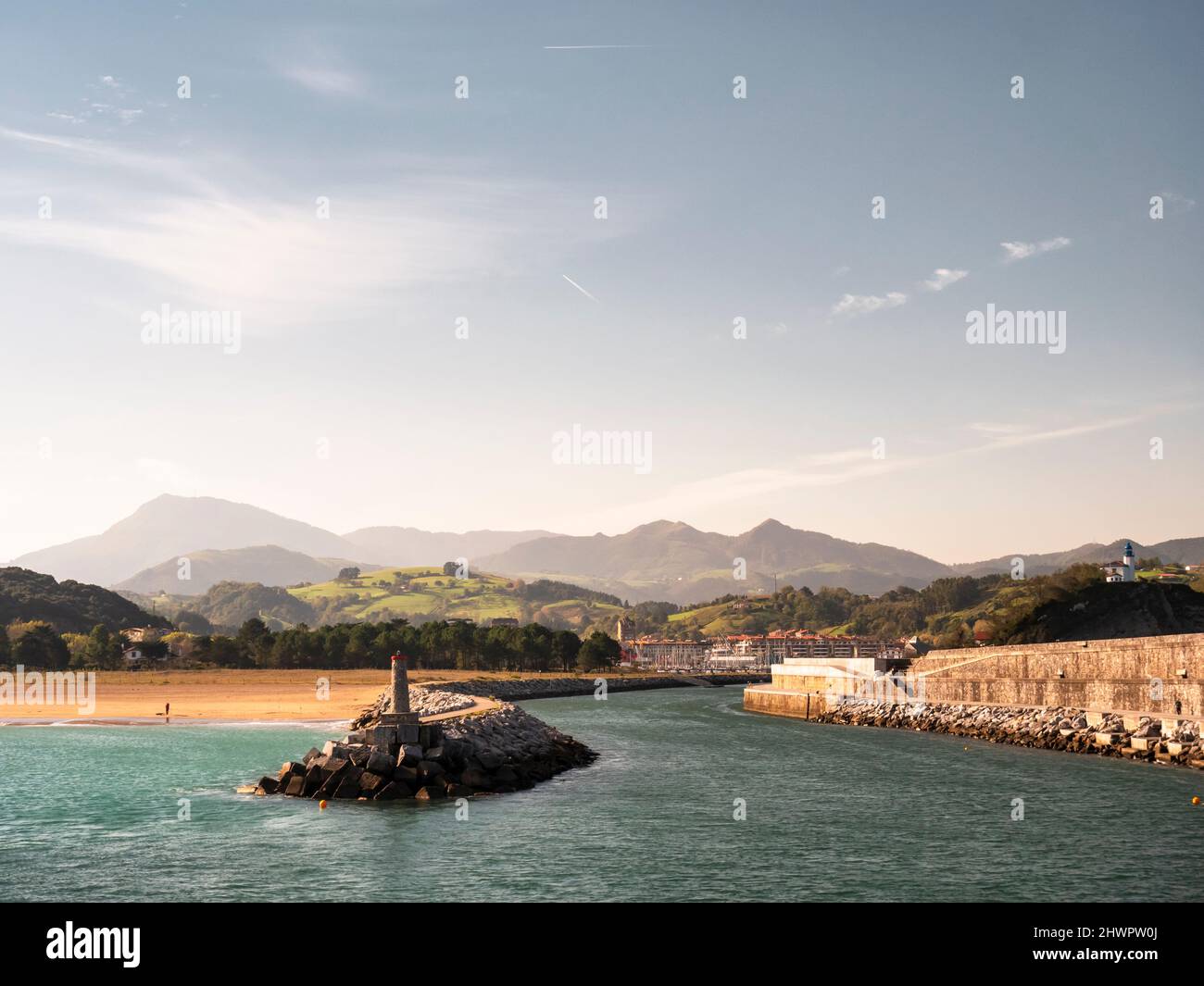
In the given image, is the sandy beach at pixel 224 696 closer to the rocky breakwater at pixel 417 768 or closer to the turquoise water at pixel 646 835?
the turquoise water at pixel 646 835

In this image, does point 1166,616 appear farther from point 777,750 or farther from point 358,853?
point 358,853

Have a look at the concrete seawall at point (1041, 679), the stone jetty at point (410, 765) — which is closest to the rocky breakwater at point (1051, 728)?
the concrete seawall at point (1041, 679)

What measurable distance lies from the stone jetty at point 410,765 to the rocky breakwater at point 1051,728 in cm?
2835

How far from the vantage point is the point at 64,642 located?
176750 millimetres

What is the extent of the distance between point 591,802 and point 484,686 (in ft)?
352

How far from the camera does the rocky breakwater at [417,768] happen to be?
1676 inches

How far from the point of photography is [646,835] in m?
34.7

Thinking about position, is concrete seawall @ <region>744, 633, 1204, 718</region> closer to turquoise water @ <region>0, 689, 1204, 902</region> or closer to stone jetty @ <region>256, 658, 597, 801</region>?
turquoise water @ <region>0, 689, 1204, 902</region>

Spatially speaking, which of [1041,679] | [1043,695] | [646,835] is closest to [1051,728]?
[1043,695]

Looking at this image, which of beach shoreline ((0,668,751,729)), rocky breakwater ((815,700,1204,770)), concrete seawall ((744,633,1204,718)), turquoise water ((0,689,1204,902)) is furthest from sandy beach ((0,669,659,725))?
rocky breakwater ((815,700,1204,770))

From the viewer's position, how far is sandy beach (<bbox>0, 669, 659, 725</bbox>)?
93312 mm

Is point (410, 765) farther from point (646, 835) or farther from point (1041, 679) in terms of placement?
point (1041, 679)

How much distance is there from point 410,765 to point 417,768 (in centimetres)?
36
